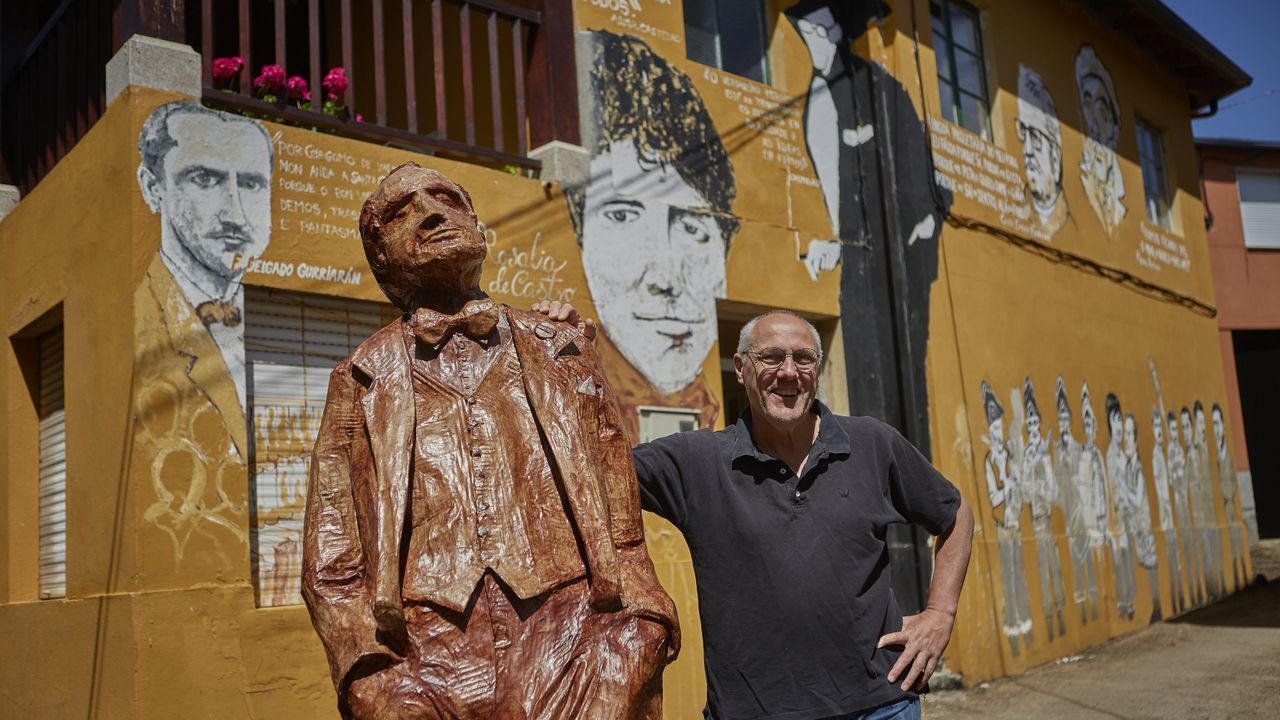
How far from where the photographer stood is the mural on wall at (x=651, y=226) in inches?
326

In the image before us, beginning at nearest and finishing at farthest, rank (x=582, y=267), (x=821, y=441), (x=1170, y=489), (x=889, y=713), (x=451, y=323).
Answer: (x=451, y=323)
(x=889, y=713)
(x=821, y=441)
(x=582, y=267)
(x=1170, y=489)

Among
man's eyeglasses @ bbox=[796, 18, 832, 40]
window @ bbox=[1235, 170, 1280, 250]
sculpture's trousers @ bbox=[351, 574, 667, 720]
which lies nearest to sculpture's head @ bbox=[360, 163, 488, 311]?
sculpture's trousers @ bbox=[351, 574, 667, 720]

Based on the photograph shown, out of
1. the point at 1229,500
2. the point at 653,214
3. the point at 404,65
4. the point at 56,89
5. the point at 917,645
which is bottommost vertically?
the point at 917,645

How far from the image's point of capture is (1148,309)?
1460cm

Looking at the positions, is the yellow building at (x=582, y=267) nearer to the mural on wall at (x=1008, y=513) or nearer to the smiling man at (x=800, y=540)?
the mural on wall at (x=1008, y=513)

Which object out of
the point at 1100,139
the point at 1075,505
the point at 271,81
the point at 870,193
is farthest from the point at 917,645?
the point at 1100,139

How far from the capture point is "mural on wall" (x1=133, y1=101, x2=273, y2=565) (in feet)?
19.9

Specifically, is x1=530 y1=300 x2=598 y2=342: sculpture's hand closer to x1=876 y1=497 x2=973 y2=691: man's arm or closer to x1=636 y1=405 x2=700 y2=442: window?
x1=876 y1=497 x2=973 y2=691: man's arm

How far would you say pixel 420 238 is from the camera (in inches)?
123

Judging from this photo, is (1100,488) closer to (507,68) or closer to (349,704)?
(507,68)

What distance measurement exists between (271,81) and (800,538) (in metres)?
4.53

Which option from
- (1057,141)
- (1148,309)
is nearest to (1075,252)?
(1057,141)

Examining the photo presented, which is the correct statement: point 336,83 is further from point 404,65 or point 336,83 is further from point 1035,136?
point 1035,136

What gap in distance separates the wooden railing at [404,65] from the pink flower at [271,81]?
0.05 m
